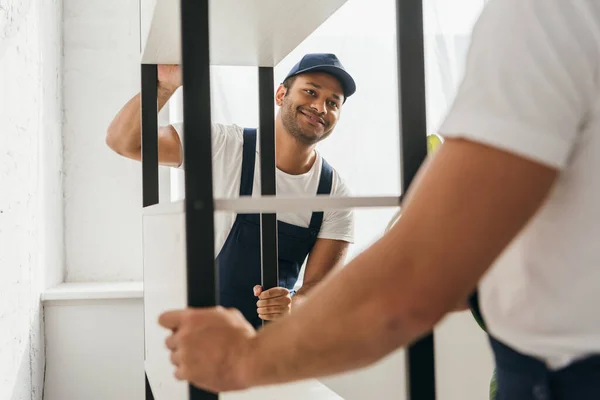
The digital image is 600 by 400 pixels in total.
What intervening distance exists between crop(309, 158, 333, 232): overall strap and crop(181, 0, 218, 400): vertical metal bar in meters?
1.34

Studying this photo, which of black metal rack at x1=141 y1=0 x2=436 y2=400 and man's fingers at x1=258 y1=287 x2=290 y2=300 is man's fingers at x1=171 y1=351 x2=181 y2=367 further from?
man's fingers at x1=258 y1=287 x2=290 y2=300

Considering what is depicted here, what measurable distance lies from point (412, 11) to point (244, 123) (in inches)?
69.6

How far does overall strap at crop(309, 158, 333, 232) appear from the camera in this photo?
1.97 metres

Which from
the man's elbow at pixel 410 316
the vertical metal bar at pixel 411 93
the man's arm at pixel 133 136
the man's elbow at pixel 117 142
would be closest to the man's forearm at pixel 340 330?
the man's elbow at pixel 410 316

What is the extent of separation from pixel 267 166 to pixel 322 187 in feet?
2.08

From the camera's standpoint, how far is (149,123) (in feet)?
4.40

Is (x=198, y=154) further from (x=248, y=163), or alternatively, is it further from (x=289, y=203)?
(x=248, y=163)

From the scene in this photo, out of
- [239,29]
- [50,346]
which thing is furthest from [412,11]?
[50,346]

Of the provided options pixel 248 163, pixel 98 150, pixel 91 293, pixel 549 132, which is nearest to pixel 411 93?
pixel 549 132

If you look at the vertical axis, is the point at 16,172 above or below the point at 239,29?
below

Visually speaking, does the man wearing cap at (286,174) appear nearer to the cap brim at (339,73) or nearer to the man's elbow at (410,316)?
the cap brim at (339,73)

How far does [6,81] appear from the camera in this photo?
1807 millimetres

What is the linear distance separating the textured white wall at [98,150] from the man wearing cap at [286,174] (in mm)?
727

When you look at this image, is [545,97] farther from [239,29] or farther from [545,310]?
[239,29]
